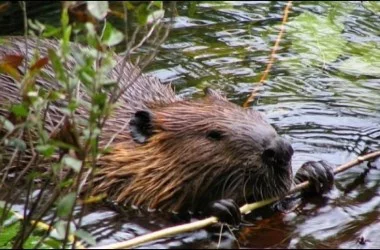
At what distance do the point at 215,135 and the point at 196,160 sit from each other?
14 centimetres

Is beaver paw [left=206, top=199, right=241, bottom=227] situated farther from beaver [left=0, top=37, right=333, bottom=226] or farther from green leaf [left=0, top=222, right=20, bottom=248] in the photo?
green leaf [left=0, top=222, right=20, bottom=248]

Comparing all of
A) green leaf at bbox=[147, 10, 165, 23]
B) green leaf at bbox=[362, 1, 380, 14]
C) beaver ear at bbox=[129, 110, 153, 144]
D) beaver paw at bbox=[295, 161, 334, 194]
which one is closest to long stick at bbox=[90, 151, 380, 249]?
beaver paw at bbox=[295, 161, 334, 194]

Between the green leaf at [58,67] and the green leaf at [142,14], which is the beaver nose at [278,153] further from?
the green leaf at [58,67]

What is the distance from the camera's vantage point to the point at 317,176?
→ 4.06 meters

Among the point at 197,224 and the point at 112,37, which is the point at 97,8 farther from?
the point at 197,224

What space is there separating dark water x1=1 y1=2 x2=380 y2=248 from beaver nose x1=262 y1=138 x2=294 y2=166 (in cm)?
25

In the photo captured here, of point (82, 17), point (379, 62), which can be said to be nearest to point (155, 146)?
point (82, 17)

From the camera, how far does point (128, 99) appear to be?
4.62 meters

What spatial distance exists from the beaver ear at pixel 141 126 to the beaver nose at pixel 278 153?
63 cm

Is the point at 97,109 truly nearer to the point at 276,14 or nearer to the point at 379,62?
the point at 379,62

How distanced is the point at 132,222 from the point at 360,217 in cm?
96

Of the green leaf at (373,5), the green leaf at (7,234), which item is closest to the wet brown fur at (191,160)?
the green leaf at (7,234)

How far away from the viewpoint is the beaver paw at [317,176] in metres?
4.06

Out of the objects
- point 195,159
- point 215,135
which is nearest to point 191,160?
point 195,159
